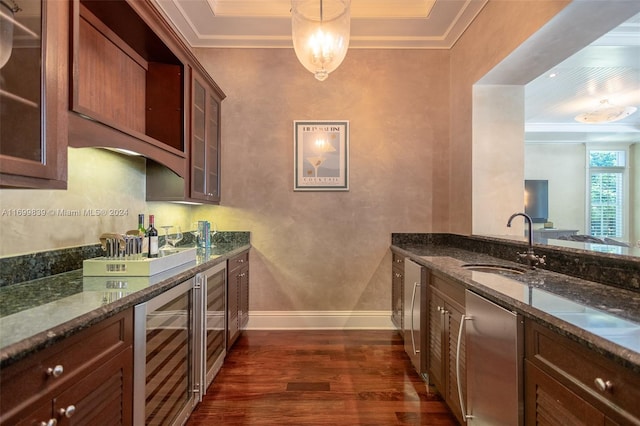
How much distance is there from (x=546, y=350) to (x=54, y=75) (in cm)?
206

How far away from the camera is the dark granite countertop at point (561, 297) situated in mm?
767

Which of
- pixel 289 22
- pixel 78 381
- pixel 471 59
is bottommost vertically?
pixel 78 381

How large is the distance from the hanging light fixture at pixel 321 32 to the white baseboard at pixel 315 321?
243 cm

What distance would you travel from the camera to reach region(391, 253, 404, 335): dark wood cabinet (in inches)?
113

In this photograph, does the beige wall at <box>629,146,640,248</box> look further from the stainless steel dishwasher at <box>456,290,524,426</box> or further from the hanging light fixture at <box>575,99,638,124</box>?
the stainless steel dishwasher at <box>456,290,524,426</box>

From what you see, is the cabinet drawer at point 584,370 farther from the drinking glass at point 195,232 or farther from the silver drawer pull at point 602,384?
the drinking glass at point 195,232

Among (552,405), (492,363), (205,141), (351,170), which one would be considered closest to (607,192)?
(351,170)

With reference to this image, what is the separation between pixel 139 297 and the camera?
1.21m

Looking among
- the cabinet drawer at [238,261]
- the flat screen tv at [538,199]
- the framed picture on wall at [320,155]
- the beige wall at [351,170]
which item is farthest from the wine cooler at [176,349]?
the flat screen tv at [538,199]

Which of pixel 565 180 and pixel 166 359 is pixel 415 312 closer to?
pixel 166 359

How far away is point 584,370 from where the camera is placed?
87cm

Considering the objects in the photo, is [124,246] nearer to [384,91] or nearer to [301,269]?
[301,269]

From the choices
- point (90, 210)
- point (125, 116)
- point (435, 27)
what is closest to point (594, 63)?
point (435, 27)

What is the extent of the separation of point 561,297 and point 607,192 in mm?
8781
